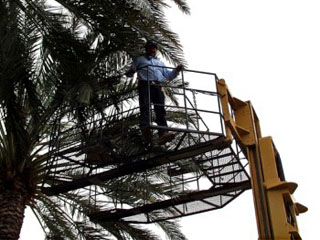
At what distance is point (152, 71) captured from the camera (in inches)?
289

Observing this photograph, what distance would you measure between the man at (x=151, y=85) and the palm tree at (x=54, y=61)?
754 mm

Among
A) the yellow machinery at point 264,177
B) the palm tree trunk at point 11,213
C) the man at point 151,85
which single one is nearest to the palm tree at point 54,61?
the palm tree trunk at point 11,213

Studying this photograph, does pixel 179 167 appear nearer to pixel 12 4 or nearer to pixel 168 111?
pixel 168 111

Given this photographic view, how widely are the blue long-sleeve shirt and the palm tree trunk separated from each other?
3.42m

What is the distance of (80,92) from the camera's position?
298 inches

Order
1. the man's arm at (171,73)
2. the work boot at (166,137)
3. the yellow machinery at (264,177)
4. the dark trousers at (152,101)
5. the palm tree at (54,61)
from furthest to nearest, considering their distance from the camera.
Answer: the palm tree at (54,61) → the man's arm at (171,73) → the dark trousers at (152,101) → the work boot at (166,137) → the yellow machinery at (264,177)

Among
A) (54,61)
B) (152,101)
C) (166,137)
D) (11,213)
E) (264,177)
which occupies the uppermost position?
(54,61)

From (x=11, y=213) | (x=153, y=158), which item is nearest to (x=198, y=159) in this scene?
(x=153, y=158)

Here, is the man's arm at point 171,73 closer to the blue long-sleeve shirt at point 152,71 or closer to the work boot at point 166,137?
the blue long-sleeve shirt at point 152,71

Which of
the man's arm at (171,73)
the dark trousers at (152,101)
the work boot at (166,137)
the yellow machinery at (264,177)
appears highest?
the man's arm at (171,73)

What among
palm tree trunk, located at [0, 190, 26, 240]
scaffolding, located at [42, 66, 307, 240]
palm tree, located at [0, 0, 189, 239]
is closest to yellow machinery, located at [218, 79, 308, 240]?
scaffolding, located at [42, 66, 307, 240]

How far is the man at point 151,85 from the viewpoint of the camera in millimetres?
6613

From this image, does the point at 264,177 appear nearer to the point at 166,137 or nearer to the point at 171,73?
the point at 166,137

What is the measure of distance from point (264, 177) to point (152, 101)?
207 cm
